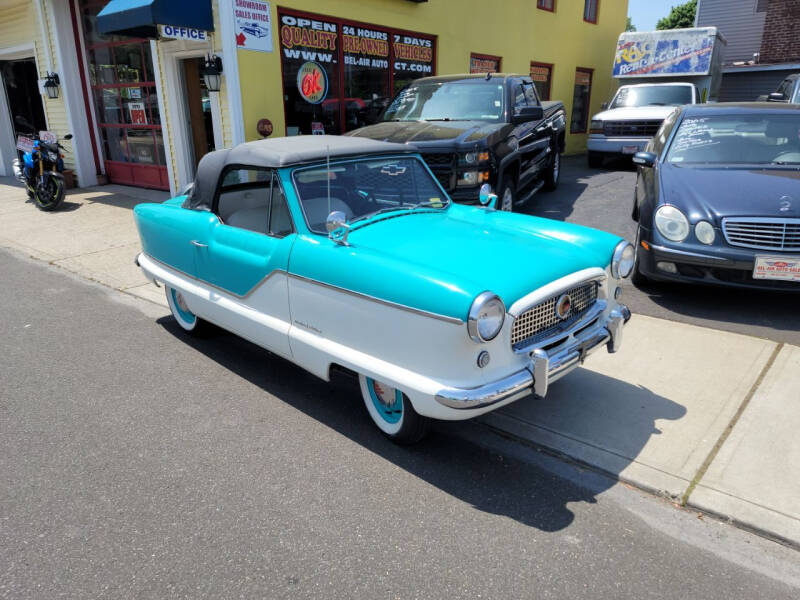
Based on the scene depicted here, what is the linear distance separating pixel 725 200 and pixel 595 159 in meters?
8.42

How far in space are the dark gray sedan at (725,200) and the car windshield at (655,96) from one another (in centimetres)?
694

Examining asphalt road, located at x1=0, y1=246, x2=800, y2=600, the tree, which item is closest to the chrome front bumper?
asphalt road, located at x1=0, y1=246, x2=800, y2=600

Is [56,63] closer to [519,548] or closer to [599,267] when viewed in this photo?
[599,267]

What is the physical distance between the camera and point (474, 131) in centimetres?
695

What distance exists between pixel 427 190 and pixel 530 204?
Answer: 18.1 feet

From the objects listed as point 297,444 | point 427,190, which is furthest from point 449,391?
point 427,190

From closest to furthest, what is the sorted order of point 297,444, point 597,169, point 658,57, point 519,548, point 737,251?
point 519,548 < point 297,444 < point 737,251 < point 597,169 < point 658,57

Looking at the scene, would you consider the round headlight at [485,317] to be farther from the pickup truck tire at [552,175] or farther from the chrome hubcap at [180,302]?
the pickup truck tire at [552,175]

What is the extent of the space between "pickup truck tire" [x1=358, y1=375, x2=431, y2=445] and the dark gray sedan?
301 cm

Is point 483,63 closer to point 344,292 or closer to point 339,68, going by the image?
point 339,68

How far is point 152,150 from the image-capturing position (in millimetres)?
11055

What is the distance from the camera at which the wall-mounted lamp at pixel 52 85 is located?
37.1ft

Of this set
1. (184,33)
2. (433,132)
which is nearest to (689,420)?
(433,132)

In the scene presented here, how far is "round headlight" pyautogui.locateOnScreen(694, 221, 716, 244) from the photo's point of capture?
486cm
